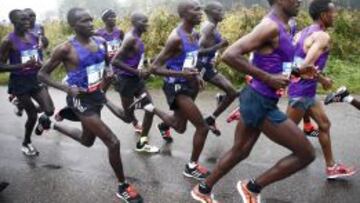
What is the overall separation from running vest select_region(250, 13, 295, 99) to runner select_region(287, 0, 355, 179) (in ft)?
3.25

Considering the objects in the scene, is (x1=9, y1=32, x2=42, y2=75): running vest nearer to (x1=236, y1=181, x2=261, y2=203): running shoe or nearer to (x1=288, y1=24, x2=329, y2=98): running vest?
(x1=288, y1=24, x2=329, y2=98): running vest

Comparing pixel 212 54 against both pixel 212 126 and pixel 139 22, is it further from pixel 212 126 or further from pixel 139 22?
pixel 139 22

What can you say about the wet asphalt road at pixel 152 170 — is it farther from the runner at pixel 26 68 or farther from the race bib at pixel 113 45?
the race bib at pixel 113 45

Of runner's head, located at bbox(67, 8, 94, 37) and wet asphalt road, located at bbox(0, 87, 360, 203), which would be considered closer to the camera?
runner's head, located at bbox(67, 8, 94, 37)

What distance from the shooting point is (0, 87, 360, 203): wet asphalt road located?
571 centimetres

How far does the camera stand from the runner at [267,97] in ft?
14.7

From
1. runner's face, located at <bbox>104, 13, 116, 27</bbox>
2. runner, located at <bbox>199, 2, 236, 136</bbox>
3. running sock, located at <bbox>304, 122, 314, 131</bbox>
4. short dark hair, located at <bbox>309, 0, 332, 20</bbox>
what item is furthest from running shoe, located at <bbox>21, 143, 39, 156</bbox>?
short dark hair, located at <bbox>309, 0, 332, 20</bbox>

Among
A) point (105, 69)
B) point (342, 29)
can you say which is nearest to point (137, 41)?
point (105, 69)

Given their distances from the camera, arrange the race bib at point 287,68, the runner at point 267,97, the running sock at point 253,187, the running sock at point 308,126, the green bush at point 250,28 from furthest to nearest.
Result: the green bush at point 250,28 → the running sock at point 308,126 → the running sock at point 253,187 → the race bib at point 287,68 → the runner at point 267,97

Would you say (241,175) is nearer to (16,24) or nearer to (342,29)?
(16,24)

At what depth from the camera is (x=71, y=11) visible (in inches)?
221

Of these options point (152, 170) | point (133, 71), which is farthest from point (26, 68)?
point (152, 170)

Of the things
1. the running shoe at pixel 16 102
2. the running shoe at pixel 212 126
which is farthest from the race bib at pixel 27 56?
the running shoe at pixel 212 126

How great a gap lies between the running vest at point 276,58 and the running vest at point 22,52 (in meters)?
3.63
